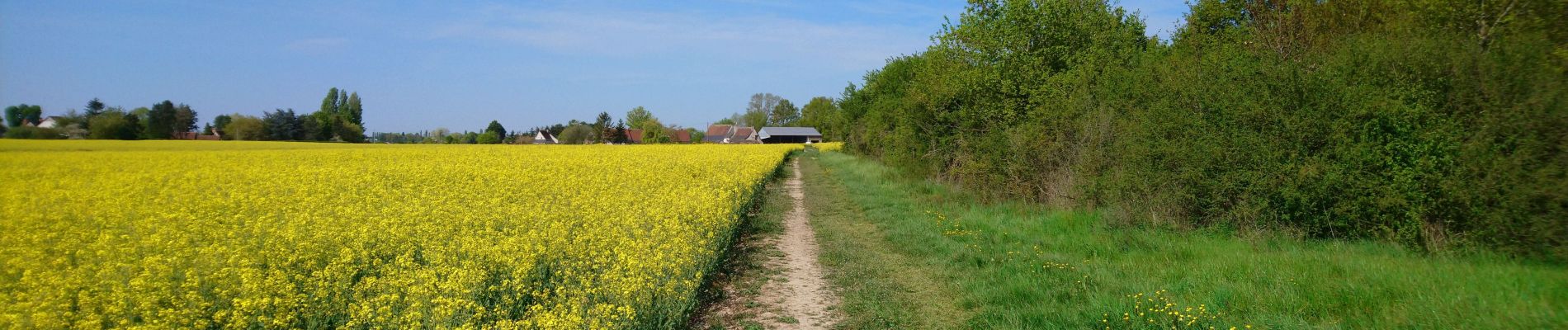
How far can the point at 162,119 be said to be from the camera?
1841 cm

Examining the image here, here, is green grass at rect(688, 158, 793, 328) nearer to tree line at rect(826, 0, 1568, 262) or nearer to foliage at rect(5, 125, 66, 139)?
tree line at rect(826, 0, 1568, 262)

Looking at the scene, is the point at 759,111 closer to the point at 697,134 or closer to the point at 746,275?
the point at 697,134

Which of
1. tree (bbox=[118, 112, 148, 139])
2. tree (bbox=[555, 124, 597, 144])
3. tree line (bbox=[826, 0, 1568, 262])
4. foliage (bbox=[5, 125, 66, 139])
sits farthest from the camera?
tree (bbox=[555, 124, 597, 144])

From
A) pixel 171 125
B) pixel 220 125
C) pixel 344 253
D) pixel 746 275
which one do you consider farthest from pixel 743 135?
pixel 344 253

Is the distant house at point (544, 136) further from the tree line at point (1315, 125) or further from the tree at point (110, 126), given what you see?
the tree line at point (1315, 125)

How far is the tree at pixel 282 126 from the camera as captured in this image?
42250 mm

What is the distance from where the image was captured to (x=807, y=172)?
100ft

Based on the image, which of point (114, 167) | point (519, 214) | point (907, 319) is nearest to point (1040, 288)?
point (907, 319)

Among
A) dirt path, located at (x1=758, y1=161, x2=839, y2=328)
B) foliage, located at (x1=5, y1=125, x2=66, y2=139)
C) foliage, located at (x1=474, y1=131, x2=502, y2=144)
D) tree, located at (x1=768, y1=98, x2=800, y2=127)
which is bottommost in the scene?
dirt path, located at (x1=758, y1=161, x2=839, y2=328)

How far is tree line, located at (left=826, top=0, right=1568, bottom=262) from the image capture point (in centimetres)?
659

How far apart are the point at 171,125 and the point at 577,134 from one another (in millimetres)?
69589

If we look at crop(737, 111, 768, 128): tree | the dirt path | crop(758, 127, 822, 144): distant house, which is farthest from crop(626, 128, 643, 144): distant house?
the dirt path

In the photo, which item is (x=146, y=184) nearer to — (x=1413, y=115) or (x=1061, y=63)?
(x=1061, y=63)

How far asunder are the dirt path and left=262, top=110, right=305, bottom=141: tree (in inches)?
1686
